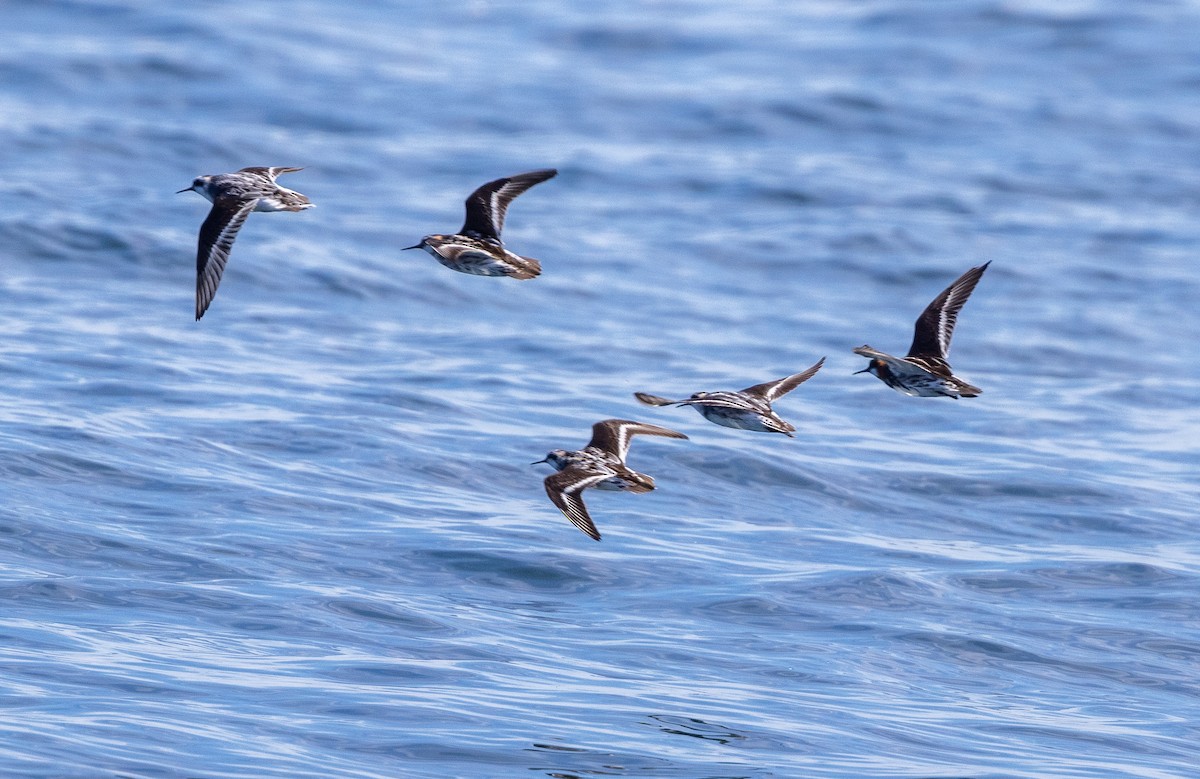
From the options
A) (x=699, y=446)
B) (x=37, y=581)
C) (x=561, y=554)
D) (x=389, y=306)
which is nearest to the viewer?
(x=37, y=581)

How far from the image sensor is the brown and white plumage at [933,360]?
11.8 m

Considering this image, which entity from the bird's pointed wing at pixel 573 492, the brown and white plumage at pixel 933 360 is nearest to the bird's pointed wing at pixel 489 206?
the bird's pointed wing at pixel 573 492

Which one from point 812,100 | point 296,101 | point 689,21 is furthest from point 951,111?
point 296,101

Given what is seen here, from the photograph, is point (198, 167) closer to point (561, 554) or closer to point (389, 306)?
point (389, 306)

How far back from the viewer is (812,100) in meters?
37.3

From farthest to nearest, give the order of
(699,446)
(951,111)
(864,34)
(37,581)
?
(864,34), (951,111), (699,446), (37,581)

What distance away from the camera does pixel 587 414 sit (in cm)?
2012

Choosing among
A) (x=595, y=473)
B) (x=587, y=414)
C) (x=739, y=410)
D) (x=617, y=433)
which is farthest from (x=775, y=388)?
(x=587, y=414)

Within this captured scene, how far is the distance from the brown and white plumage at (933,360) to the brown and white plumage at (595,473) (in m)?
1.62

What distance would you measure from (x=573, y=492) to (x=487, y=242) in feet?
7.64

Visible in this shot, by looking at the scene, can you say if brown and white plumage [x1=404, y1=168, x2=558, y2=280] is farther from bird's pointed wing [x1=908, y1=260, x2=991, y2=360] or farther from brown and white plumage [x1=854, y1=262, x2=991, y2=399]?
bird's pointed wing [x1=908, y1=260, x2=991, y2=360]

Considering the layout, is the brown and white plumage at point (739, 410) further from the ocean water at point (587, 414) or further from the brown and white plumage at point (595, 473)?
the ocean water at point (587, 414)

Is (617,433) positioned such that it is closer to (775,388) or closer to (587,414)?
(775,388)

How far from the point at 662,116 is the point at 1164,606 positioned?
2252 cm
